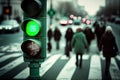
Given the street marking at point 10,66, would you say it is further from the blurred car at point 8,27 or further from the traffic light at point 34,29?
the blurred car at point 8,27

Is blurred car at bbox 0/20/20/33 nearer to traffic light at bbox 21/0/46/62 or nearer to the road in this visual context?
the road

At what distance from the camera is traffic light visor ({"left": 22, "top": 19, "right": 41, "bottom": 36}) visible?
4066 millimetres

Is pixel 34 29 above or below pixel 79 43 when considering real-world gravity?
above

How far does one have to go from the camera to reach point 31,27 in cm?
412

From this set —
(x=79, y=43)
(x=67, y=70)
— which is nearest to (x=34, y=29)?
(x=67, y=70)

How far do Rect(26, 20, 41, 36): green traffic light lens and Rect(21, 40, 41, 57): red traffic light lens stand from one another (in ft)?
0.42

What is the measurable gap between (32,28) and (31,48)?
26 cm

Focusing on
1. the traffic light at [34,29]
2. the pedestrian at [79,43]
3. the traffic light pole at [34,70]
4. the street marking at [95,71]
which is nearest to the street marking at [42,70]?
the pedestrian at [79,43]

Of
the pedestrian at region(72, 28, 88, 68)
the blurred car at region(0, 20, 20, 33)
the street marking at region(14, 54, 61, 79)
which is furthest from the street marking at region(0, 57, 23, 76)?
the blurred car at region(0, 20, 20, 33)

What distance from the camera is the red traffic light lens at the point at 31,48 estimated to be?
4.02 metres

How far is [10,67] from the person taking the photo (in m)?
11.7

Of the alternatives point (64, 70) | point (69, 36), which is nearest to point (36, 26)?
point (64, 70)

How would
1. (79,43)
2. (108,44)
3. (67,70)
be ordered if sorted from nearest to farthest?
(108,44) < (67,70) < (79,43)

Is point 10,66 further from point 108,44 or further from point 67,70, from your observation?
point 108,44
